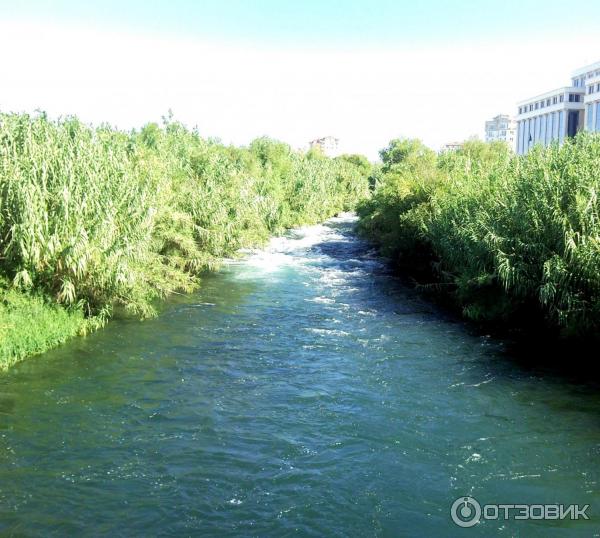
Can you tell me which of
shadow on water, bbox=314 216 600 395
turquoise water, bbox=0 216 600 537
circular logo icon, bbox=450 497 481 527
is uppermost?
shadow on water, bbox=314 216 600 395

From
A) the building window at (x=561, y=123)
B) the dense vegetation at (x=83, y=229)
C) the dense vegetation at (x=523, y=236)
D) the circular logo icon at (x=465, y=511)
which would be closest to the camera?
the circular logo icon at (x=465, y=511)

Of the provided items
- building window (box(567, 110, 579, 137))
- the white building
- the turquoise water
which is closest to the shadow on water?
the turquoise water

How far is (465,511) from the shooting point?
441 inches

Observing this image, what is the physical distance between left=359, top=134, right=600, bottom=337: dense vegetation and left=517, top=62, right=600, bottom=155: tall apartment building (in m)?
64.7

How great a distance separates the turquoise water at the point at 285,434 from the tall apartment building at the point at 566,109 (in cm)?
7723

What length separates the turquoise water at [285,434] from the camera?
10969 millimetres

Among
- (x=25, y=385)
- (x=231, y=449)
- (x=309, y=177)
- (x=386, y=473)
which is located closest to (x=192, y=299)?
(x=25, y=385)

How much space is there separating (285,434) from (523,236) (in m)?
12.6

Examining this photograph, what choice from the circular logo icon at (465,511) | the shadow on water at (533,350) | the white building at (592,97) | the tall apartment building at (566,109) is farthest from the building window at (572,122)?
the circular logo icon at (465,511)

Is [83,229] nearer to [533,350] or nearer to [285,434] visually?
[285,434]

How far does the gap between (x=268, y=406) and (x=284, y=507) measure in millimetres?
4778

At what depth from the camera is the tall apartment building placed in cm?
9169

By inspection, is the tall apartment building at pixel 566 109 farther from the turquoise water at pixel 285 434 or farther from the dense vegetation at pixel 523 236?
the turquoise water at pixel 285 434

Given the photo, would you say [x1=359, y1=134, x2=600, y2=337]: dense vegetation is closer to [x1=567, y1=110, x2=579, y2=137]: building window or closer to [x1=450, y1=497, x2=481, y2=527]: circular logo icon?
[x1=450, y1=497, x2=481, y2=527]: circular logo icon
